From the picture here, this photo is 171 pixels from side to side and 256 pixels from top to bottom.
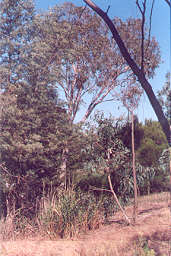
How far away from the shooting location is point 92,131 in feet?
16.3

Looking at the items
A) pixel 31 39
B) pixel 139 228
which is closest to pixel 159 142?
pixel 139 228

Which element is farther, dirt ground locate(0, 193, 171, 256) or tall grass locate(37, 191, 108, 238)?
tall grass locate(37, 191, 108, 238)

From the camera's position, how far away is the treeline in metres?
4.59

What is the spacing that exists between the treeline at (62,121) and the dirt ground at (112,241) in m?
0.44

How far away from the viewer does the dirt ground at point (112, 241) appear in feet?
10.3

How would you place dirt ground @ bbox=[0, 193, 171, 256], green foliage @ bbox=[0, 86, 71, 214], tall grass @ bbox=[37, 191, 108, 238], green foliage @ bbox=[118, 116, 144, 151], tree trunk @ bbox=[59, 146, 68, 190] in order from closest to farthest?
dirt ground @ bbox=[0, 193, 171, 256] < tall grass @ bbox=[37, 191, 108, 238] < green foliage @ bbox=[0, 86, 71, 214] < tree trunk @ bbox=[59, 146, 68, 190] < green foliage @ bbox=[118, 116, 144, 151]

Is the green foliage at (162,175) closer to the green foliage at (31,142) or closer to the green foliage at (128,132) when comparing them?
the green foliage at (128,132)

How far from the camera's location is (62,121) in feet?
15.9

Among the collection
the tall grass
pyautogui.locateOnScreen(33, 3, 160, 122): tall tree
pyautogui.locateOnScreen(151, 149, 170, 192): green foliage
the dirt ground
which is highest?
pyautogui.locateOnScreen(33, 3, 160, 122): tall tree

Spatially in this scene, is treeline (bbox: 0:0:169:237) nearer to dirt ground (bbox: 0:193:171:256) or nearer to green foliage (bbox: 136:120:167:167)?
green foliage (bbox: 136:120:167:167)

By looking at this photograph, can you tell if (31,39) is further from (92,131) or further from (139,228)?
(139,228)

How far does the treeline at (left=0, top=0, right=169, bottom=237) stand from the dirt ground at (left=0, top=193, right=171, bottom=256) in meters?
0.44

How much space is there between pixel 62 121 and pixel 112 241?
6.98 ft

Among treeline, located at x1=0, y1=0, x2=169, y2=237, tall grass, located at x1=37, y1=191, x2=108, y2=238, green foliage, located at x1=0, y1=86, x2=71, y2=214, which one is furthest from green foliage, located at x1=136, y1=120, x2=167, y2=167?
green foliage, located at x1=0, y1=86, x2=71, y2=214
